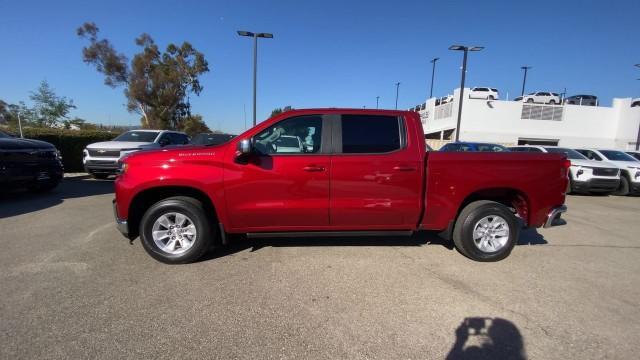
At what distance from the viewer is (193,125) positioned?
1534 inches

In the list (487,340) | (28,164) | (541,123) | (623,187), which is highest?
(541,123)

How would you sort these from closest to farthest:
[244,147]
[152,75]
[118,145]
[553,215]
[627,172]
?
[244,147], [553,215], [118,145], [627,172], [152,75]

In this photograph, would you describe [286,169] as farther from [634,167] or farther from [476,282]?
[634,167]

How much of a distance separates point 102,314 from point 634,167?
564 inches

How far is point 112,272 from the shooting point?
355 centimetres

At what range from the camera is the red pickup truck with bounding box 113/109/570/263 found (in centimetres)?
368

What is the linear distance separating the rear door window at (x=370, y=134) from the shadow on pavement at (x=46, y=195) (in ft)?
21.2

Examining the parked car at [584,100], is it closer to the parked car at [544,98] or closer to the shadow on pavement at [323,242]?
the parked car at [544,98]

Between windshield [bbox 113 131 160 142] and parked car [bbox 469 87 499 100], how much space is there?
107 feet

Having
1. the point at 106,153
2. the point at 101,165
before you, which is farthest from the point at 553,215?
the point at 101,165

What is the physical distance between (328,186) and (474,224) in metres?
1.92

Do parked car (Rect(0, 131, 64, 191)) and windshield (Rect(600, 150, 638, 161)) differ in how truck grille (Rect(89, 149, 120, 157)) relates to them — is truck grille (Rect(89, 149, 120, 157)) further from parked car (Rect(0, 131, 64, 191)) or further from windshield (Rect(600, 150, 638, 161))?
windshield (Rect(600, 150, 638, 161))

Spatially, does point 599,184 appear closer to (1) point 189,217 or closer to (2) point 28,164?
(1) point 189,217

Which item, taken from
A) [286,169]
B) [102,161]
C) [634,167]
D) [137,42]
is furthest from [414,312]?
[137,42]
